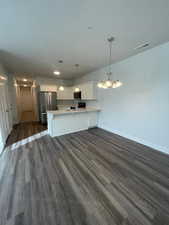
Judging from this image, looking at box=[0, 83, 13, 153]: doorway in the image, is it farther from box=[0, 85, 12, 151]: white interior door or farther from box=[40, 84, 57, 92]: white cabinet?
box=[40, 84, 57, 92]: white cabinet

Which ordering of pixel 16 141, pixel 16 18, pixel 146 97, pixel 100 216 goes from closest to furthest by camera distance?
pixel 100 216 < pixel 16 18 < pixel 146 97 < pixel 16 141

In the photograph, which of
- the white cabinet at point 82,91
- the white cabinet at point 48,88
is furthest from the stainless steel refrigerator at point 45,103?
the white cabinet at point 82,91

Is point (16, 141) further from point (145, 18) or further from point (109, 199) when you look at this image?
point (145, 18)

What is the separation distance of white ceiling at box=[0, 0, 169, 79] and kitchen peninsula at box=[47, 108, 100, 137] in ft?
7.09

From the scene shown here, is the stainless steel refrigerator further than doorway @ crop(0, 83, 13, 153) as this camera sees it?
Result: Yes

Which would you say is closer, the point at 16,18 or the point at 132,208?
the point at 132,208

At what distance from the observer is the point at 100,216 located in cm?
126

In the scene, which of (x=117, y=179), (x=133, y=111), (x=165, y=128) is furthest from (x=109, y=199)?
(x=133, y=111)

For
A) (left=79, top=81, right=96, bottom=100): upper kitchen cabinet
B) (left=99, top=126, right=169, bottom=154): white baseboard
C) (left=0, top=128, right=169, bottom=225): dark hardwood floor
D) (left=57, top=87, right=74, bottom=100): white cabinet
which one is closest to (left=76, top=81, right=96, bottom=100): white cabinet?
(left=79, top=81, right=96, bottom=100): upper kitchen cabinet

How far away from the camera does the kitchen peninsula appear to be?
3844 millimetres

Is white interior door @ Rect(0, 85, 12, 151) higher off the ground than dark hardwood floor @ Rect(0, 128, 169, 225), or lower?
higher

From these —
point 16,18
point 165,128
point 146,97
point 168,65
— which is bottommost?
point 165,128

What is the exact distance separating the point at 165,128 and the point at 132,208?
2.25 metres

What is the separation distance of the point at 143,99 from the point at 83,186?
2.94 metres
